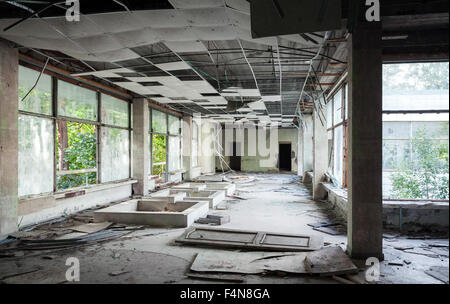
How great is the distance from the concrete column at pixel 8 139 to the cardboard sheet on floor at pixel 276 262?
365cm

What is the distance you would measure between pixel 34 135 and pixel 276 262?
558 centimetres

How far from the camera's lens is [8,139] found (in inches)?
202

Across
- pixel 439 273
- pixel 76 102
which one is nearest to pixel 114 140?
pixel 76 102

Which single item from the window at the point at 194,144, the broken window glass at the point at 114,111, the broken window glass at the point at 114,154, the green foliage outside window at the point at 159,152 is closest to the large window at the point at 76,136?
the broken window glass at the point at 114,154

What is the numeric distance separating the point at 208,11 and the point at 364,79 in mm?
2370

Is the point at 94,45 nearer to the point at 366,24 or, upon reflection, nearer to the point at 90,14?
the point at 90,14

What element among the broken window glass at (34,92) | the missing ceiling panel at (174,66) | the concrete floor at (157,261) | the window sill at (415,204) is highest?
the missing ceiling panel at (174,66)

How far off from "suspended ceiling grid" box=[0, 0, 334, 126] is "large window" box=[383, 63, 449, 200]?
64.7 inches

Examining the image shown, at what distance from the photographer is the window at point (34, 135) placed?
5.85 m

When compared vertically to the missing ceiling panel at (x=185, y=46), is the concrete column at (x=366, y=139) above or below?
below

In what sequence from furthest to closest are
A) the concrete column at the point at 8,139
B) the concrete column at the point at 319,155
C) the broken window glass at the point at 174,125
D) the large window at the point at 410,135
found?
the broken window glass at the point at 174,125, the concrete column at the point at 319,155, the concrete column at the point at 8,139, the large window at the point at 410,135

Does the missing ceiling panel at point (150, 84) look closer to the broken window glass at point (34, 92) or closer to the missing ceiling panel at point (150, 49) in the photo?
the missing ceiling panel at point (150, 49)
